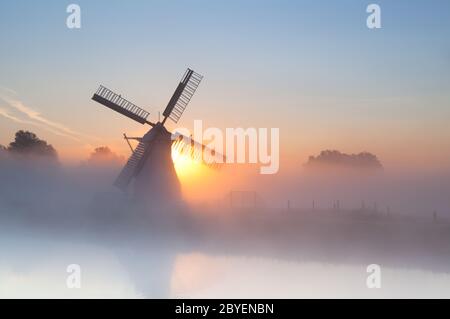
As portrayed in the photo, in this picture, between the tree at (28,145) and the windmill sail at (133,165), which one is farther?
the tree at (28,145)

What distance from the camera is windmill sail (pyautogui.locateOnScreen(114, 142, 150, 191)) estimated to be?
42969 millimetres

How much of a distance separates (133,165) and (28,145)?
145 ft

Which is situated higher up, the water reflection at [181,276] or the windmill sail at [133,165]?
the windmill sail at [133,165]

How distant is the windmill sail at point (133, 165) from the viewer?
42969 mm

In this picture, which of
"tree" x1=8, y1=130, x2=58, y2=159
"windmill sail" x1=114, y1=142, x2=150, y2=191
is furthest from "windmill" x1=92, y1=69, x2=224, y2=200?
"tree" x1=8, y1=130, x2=58, y2=159

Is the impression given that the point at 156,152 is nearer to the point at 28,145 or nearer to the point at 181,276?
the point at 181,276

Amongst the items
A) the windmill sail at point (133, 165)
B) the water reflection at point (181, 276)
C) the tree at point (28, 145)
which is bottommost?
the water reflection at point (181, 276)

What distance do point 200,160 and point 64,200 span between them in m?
29.4

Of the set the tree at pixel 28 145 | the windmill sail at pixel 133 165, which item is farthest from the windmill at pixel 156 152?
the tree at pixel 28 145

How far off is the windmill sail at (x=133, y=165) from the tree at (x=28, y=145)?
4141 cm

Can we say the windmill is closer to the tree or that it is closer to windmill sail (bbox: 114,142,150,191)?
windmill sail (bbox: 114,142,150,191)

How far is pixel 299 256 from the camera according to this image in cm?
5694

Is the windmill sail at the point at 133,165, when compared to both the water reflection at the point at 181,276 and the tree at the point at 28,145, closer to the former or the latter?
the water reflection at the point at 181,276

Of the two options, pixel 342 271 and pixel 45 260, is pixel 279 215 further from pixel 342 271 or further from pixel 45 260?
pixel 45 260
